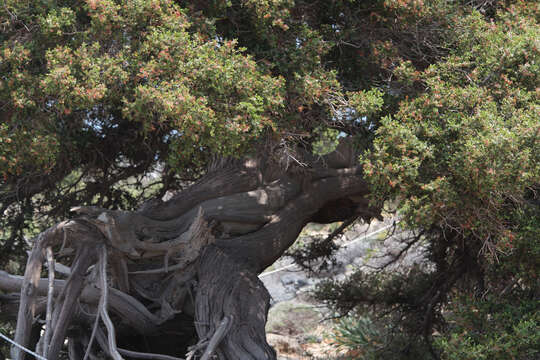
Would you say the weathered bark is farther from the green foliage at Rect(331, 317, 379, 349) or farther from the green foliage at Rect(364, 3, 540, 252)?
the green foliage at Rect(331, 317, 379, 349)

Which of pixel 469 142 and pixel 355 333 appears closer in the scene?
pixel 469 142

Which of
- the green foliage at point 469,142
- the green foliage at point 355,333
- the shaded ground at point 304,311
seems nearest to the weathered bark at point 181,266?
the green foliage at point 469,142

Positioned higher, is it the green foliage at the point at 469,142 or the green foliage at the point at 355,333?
the green foliage at the point at 469,142

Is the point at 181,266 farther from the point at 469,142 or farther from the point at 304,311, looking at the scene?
the point at 304,311

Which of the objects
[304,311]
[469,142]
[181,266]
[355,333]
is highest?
[469,142]

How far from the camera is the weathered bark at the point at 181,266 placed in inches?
252

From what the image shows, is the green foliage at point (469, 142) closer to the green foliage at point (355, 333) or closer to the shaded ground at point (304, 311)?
the shaded ground at point (304, 311)

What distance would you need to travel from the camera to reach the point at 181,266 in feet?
23.6

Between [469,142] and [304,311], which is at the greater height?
[469,142]

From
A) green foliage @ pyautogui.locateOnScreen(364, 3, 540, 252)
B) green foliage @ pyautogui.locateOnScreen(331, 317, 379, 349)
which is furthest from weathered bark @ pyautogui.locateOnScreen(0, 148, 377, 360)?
green foliage @ pyautogui.locateOnScreen(331, 317, 379, 349)

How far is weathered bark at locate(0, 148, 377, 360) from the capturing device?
639cm

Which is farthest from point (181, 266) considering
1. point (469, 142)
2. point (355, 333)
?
point (355, 333)

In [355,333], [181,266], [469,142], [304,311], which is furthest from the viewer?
[304,311]

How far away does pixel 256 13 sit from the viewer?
19.9ft
